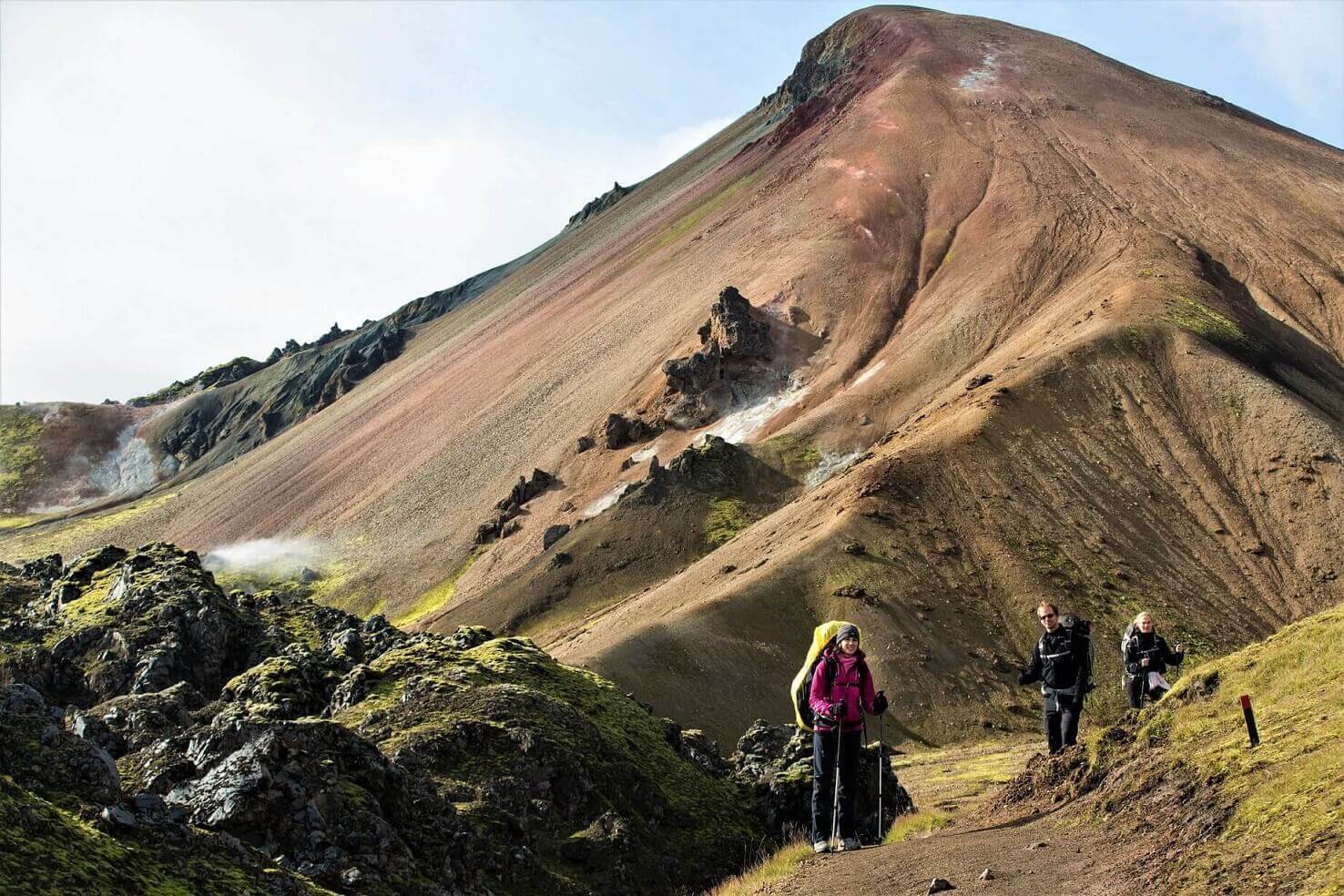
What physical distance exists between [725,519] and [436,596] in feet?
74.8

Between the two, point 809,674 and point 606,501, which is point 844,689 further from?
point 606,501

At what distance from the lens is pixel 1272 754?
402 inches

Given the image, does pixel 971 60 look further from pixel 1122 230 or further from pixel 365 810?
pixel 365 810

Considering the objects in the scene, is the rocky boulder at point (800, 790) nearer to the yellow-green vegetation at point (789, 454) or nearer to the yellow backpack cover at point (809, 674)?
the yellow backpack cover at point (809, 674)

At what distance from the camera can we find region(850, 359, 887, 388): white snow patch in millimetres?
83062

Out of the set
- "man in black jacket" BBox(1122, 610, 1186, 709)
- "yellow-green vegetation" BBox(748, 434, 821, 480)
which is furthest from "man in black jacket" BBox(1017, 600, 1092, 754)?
"yellow-green vegetation" BBox(748, 434, 821, 480)

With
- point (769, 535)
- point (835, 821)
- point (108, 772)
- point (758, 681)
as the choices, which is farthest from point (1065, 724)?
point (769, 535)

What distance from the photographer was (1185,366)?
221ft

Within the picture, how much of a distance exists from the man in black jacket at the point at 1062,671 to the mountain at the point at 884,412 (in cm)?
2807

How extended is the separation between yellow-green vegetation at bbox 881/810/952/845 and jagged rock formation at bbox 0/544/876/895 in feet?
5.11

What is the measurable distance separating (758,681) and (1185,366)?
34617 mm

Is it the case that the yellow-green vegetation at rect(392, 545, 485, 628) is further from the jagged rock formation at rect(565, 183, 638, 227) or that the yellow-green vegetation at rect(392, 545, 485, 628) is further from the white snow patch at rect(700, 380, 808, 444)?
the jagged rock formation at rect(565, 183, 638, 227)

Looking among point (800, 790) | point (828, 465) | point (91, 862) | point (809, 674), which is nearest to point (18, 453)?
point (828, 465)

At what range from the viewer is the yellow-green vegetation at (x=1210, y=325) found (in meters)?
70.6
